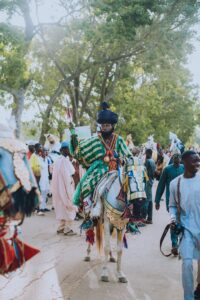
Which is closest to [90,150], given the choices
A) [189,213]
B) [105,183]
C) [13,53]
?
[105,183]

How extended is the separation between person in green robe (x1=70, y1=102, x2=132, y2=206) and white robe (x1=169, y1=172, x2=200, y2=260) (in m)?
1.53

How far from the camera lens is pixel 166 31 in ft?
70.4

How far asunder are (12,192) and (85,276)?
13.6 ft

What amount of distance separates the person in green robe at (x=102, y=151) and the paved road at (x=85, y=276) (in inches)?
40.7

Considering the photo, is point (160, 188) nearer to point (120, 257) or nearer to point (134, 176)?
point (120, 257)

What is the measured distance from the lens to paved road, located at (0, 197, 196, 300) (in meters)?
6.14

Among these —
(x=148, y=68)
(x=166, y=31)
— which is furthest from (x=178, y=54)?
(x=148, y=68)

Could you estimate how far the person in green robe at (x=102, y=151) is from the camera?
23.4 ft

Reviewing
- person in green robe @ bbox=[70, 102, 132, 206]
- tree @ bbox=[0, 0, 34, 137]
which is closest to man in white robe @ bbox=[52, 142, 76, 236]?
person in green robe @ bbox=[70, 102, 132, 206]

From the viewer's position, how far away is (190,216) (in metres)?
5.66

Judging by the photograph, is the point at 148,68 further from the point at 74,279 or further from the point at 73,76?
the point at 74,279

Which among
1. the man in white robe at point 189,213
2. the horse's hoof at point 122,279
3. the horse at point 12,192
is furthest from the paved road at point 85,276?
the horse at point 12,192

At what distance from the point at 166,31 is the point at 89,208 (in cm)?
1555

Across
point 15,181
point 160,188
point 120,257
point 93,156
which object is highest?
point 93,156
